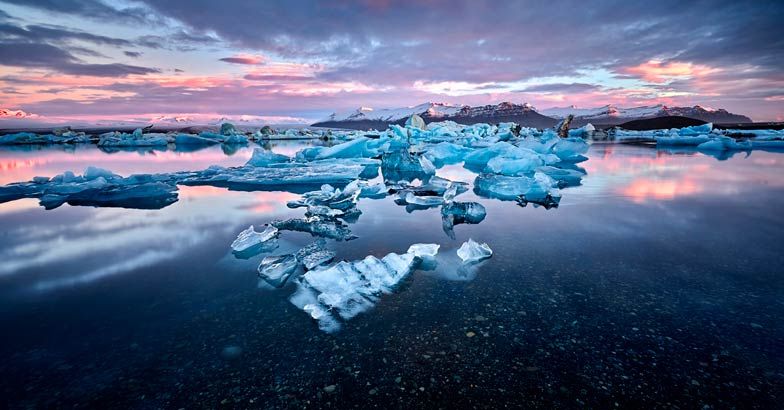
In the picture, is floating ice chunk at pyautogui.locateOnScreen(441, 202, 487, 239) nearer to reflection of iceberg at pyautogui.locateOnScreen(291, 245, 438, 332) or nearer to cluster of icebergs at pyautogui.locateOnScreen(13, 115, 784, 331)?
cluster of icebergs at pyautogui.locateOnScreen(13, 115, 784, 331)

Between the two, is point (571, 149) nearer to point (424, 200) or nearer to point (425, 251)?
point (424, 200)

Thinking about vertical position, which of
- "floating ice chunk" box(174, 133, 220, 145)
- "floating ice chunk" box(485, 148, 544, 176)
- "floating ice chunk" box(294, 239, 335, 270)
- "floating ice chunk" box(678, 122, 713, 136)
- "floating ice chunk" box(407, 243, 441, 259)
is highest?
"floating ice chunk" box(678, 122, 713, 136)

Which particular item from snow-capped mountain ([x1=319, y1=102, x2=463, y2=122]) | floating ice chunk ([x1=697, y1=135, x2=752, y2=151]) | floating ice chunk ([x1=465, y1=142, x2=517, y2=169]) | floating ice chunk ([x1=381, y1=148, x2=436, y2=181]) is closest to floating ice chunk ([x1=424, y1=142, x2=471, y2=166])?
floating ice chunk ([x1=465, y1=142, x2=517, y2=169])

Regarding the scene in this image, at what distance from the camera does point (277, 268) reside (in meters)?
2.62

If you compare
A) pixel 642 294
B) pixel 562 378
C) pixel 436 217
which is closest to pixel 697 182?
pixel 436 217

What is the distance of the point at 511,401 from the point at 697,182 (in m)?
7.75

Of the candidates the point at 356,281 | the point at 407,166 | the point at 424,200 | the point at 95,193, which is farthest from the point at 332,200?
the point at 407,166

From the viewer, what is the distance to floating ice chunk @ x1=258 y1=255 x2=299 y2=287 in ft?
8.16

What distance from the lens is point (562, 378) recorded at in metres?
1.50

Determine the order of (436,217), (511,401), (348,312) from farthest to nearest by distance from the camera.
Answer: (436,217), (348,312), (511,401)

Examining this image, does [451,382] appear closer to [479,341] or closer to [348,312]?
[479,341]

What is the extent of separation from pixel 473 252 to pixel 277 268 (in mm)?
1547

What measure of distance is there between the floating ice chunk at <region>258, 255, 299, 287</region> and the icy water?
8 cm

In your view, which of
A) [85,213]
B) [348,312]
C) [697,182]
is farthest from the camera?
[697,182]
